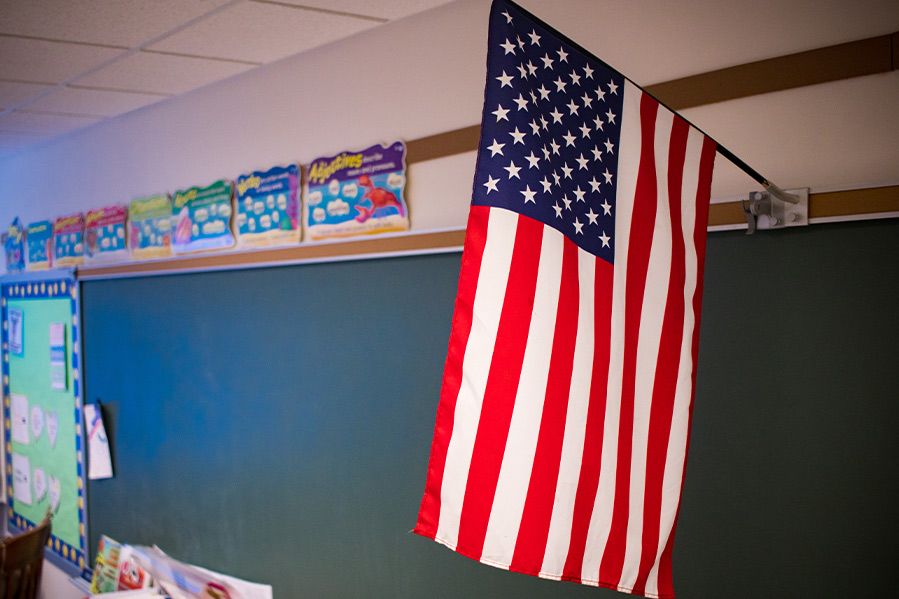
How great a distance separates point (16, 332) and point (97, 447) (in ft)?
4.49

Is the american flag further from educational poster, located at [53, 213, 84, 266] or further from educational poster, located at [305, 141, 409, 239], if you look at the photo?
educational poster, located at [53, 213, 84, 266]

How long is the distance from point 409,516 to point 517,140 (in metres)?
1.58

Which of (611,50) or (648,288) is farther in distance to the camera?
(611,50)

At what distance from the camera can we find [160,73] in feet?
9.61

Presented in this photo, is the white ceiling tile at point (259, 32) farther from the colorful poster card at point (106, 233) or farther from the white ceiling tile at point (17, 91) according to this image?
the colorful poster card at point (106, 233)

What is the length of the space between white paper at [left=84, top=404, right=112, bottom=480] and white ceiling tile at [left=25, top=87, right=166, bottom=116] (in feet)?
5.00

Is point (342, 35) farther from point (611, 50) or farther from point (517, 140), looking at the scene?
point (517, 140)

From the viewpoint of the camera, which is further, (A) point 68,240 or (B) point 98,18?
(A) point 68,240

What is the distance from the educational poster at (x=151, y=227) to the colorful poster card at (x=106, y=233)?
75 mm

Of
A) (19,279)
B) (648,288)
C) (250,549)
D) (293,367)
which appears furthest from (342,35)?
(19,279)

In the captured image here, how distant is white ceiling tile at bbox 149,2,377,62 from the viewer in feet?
7.32

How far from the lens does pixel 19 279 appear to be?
15.2 ft

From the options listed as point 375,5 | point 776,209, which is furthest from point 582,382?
point 375,5

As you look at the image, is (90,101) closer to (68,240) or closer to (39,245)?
(68,240)
